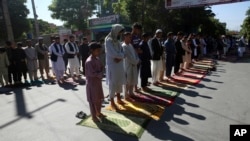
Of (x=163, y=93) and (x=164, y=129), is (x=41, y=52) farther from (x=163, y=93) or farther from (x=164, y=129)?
(x=164, y=129)

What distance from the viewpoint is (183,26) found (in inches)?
951

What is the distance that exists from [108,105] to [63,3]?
3696 cm

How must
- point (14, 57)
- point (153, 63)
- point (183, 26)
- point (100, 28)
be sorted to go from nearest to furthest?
point (153, 63)
point (14, 57)
point (183, 26)
point (100, 28)

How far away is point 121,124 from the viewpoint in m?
4.66

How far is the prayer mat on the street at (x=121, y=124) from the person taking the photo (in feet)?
14.3

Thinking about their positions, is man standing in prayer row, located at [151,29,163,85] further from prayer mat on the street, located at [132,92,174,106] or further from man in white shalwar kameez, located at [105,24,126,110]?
man in white shalwar kameez, located at [105,24,126,110]

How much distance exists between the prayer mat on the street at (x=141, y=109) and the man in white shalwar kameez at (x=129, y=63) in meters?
0.52

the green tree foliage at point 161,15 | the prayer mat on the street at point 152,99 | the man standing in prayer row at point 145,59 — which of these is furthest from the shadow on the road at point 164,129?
Result: the green tree foliage at point 161,15

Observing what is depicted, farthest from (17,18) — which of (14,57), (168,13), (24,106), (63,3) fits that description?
(24,106)

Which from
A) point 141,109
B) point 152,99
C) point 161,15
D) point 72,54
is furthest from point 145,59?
point 161,15

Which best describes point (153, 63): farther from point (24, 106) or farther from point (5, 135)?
point (5, 135)

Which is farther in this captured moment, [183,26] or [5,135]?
[183,26]

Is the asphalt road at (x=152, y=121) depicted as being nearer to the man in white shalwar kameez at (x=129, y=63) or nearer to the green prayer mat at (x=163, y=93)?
the green prayer mat at (x=163, y=93)

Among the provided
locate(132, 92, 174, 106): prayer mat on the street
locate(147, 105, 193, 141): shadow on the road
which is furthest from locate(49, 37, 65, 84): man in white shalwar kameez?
locate(147, 105, 193, 141): shadow on the road
